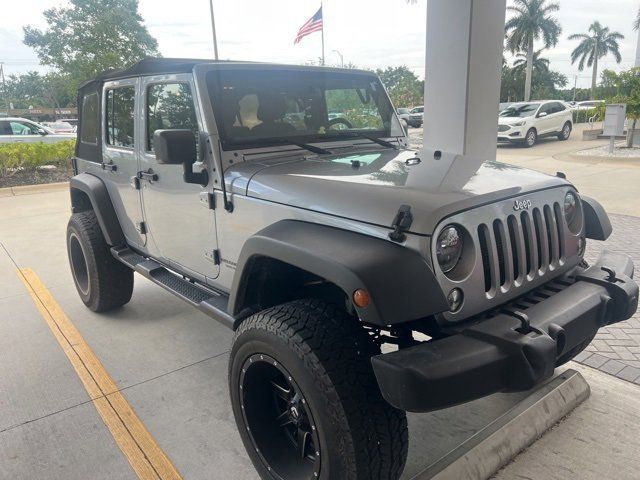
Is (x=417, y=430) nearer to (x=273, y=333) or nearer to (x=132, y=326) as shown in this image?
(x=273, y=333)

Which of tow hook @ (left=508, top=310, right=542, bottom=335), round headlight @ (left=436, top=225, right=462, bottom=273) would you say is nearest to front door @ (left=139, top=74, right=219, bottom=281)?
round headlight @ (left=436, top=225, right=462, bottom=273)

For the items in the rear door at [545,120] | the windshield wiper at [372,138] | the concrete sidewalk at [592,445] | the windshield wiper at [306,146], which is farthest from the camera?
the rear door at [545,120]

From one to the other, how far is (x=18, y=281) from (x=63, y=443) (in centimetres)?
335

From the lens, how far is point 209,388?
10.6ft

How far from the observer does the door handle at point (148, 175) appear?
3.39 m

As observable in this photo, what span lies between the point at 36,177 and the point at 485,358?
13.0 m

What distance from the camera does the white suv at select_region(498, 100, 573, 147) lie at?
56.1ft

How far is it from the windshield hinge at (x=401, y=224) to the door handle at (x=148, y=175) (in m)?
2.03

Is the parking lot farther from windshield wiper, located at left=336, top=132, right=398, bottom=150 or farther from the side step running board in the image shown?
windshield wiper, located at left=336, top=132, right=398, bottom=150

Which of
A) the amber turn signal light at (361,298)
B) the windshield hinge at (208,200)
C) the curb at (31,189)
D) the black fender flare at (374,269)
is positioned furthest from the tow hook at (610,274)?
the curb at (31,189)

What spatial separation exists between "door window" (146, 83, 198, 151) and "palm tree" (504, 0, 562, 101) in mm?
46715

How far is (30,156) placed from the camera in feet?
39.7

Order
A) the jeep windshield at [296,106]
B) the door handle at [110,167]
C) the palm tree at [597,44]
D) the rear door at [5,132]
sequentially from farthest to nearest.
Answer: the palm tree at [597,44] → the rear door at [5,132] → the door handle at [110,167] → the jeep windshield at [296,106]

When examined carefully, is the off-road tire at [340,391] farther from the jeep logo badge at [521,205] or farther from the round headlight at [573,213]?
the round headlight at [573,213]
